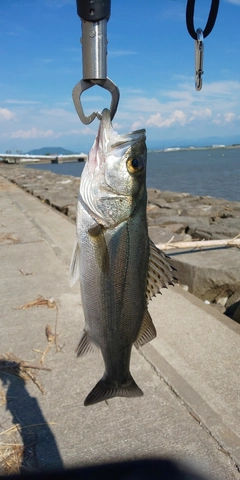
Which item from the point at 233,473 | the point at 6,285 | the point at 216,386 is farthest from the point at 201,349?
the point at 6,285

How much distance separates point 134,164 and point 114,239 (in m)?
0.36

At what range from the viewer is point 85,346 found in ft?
7.55

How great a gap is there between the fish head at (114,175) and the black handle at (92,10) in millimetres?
455

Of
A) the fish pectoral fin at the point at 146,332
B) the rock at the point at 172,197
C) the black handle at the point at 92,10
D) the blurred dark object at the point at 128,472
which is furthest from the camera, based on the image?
the rock at the point at 172,197

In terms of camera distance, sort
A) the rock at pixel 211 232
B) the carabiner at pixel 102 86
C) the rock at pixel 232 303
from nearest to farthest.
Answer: the carabiner at pixel 102 86
the rock at pixel 232 303
the rock at pixel 211 232

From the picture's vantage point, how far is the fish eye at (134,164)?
2015mm

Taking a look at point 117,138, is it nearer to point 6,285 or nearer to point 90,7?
point 90,7

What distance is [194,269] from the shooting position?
18.6ft

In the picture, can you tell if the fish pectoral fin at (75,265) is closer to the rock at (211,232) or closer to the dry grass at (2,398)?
the dry grass at (2,398)

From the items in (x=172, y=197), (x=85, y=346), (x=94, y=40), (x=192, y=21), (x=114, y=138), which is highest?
(x=192, y=21)

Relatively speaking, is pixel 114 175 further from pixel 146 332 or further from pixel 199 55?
pixel 199 55

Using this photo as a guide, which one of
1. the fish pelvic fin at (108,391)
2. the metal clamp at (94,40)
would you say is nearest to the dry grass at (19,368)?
the fish pelvic fin at (108,391)

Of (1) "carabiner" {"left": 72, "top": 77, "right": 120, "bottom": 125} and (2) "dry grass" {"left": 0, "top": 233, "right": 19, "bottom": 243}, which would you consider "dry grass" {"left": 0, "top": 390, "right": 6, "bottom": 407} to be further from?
(2) "dry grass" {"left": 0, "top": 233, "right": 19, "bottom": 243}

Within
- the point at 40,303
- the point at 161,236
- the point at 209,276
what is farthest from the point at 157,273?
the point at 161,236
